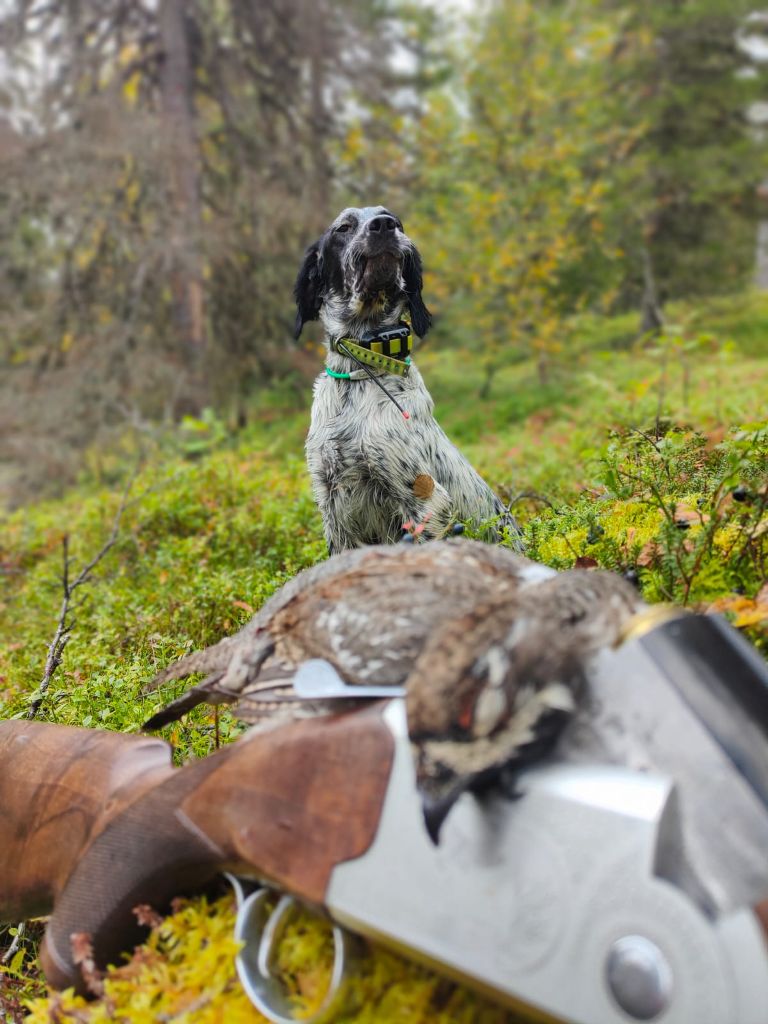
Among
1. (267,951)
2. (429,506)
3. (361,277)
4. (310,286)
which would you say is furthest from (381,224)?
(267,951)

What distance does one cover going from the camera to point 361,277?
3426mm

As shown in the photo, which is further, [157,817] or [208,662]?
[208,662]

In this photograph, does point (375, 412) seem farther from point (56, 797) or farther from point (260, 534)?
point (260, 534)

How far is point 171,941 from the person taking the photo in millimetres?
1804

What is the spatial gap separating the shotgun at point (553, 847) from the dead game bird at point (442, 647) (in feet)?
0.23

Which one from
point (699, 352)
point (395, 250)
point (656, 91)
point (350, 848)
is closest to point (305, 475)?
point (395, 250)

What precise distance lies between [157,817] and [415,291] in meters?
2.63

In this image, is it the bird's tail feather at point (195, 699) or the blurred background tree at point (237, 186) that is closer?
the bird's tail feather at point (195, 699)

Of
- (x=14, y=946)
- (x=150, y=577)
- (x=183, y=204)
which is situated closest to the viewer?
(x=14, y=946)

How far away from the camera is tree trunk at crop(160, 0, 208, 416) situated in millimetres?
11906

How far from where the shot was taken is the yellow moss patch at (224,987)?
1578 mm

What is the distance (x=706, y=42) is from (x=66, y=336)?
1618 centimetres

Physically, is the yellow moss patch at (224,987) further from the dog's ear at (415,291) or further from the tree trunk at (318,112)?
the tree trunk at (318,112)

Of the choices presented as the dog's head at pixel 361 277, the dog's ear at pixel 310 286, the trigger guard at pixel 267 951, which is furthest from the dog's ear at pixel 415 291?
the trigger guard at pixel 267 951
